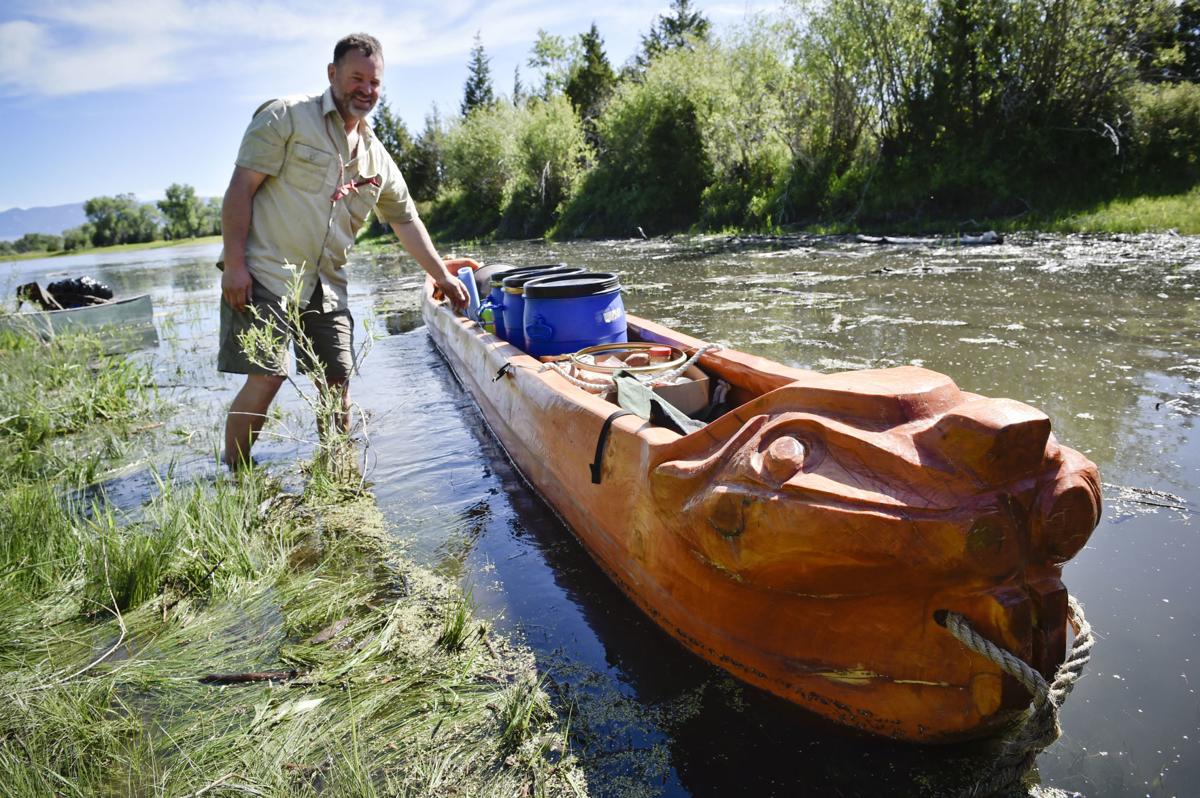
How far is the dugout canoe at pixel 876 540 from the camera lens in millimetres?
1479

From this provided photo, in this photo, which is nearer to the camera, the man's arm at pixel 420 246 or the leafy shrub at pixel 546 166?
the man's arm at pixel 420 246

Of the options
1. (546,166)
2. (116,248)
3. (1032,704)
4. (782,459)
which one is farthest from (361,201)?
(116,248)

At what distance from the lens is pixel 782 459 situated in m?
1.63

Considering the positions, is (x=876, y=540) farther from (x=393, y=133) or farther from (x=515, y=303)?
(x=393, y=133)

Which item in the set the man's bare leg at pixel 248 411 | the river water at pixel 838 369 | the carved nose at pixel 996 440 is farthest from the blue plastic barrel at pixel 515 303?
the carved nose at pixel 996 440

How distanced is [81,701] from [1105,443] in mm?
4357

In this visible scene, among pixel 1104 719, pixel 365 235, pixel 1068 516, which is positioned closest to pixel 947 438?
pixel 1068 516

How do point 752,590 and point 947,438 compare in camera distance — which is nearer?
point 947,438

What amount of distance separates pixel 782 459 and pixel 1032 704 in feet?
2.55

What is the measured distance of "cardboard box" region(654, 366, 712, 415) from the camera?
3.05m

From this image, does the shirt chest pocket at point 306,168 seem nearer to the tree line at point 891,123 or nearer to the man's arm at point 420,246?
the man's arm at point 420,246

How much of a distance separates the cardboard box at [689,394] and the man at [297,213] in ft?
5.31

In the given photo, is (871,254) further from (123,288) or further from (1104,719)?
(123,288)

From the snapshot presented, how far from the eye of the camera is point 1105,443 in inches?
141
